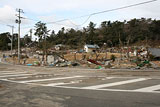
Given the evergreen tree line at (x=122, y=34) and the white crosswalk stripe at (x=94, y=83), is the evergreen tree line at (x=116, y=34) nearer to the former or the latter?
the evergreen tree line at (x=122, y=34)

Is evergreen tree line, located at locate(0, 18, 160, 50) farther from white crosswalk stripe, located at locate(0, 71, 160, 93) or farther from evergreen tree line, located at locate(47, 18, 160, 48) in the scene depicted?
white crosswalk stripe, located at locate(0, 71, 160, 93)

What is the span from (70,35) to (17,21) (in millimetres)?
57365

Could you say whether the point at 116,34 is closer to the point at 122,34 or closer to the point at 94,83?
the point at 122,34

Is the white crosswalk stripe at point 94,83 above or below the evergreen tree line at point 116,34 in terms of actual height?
below

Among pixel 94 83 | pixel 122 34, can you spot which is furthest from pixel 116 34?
pixel 94 83

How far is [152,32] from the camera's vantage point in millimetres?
71750

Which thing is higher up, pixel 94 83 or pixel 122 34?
pixel 122 34

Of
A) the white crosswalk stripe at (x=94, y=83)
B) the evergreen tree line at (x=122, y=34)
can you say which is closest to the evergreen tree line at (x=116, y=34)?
the evergreen tree line at (x=122, y=34)

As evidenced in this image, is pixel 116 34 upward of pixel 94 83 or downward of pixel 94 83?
upward

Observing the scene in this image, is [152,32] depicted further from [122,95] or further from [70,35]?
[122,95]

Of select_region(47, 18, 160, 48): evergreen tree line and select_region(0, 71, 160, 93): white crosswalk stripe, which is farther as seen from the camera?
select_region(47, 18, 160, 48): evergreen tree line

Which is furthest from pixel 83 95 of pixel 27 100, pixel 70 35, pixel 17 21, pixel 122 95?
pixel 70 35

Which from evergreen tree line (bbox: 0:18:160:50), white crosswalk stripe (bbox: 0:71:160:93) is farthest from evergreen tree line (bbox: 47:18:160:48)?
white crosswalk stripe (bbox: 0:71:160:93)

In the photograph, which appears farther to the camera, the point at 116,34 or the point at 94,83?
the point at 116,34
